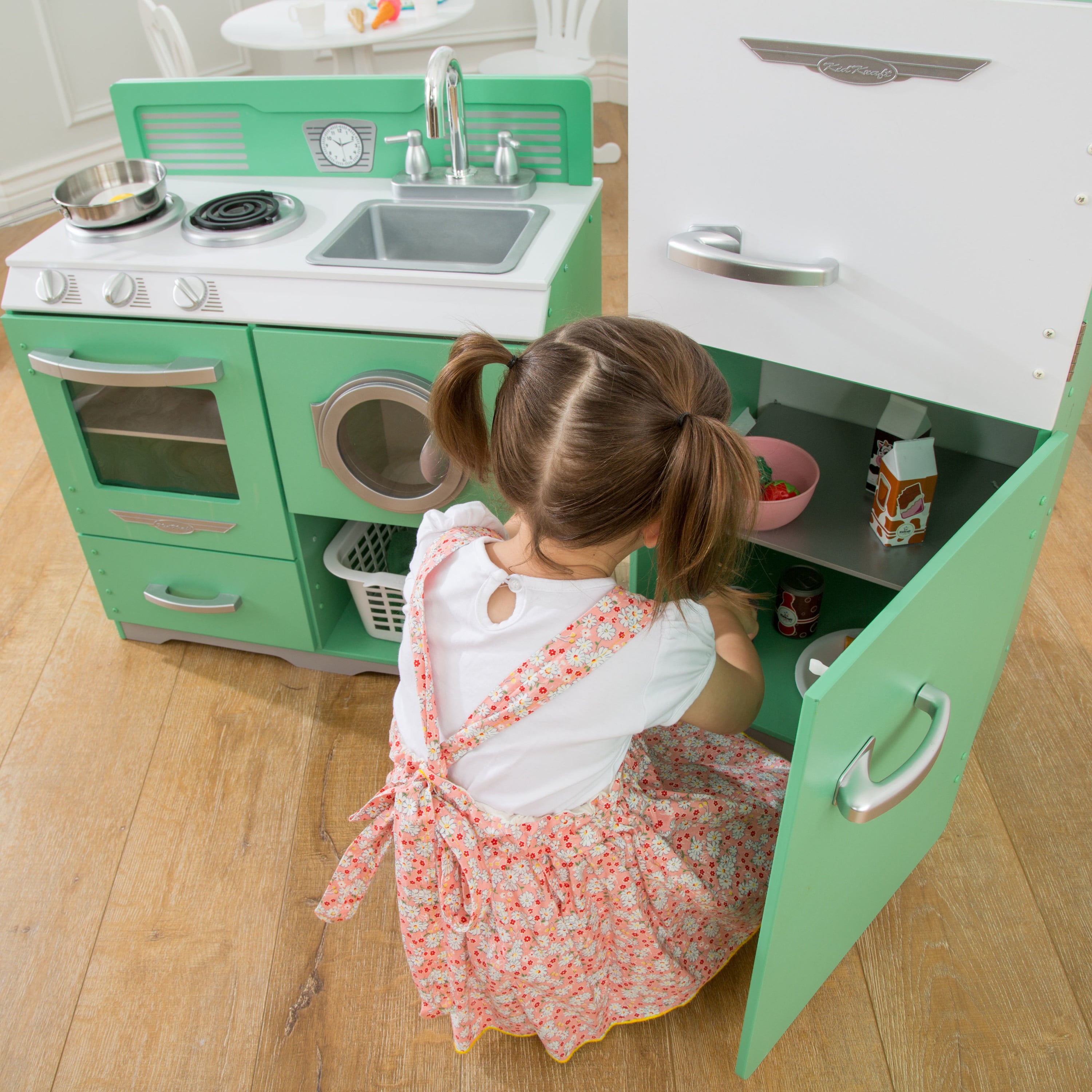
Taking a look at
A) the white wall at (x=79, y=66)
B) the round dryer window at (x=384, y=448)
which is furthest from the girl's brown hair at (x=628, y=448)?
the white wall at (x=79, y=66)

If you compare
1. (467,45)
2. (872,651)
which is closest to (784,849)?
(872,651)

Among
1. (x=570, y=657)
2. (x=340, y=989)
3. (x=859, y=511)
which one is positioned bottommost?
(x=340, y=989)

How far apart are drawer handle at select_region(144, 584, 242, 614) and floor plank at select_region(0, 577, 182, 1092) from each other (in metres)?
0.16

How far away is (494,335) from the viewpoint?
138cm

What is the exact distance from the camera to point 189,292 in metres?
1.43

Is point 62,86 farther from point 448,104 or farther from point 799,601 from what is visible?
point 799,601

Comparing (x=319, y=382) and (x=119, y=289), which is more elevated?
(x=119, y=289)

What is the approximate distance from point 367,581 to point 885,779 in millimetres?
989

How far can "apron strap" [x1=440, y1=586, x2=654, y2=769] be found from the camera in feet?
3.24

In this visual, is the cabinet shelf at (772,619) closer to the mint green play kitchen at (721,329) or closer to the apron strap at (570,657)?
the mint green play kitchen at (721,329)

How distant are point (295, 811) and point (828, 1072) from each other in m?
0.85

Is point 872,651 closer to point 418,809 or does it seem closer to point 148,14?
point 418,809

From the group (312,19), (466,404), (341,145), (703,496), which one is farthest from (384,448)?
(312,19)

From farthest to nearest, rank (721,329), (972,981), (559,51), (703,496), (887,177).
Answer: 1. (559,51)
2. (972,981)
3. (721,329)
4. (887,177)
5. (703,496)
